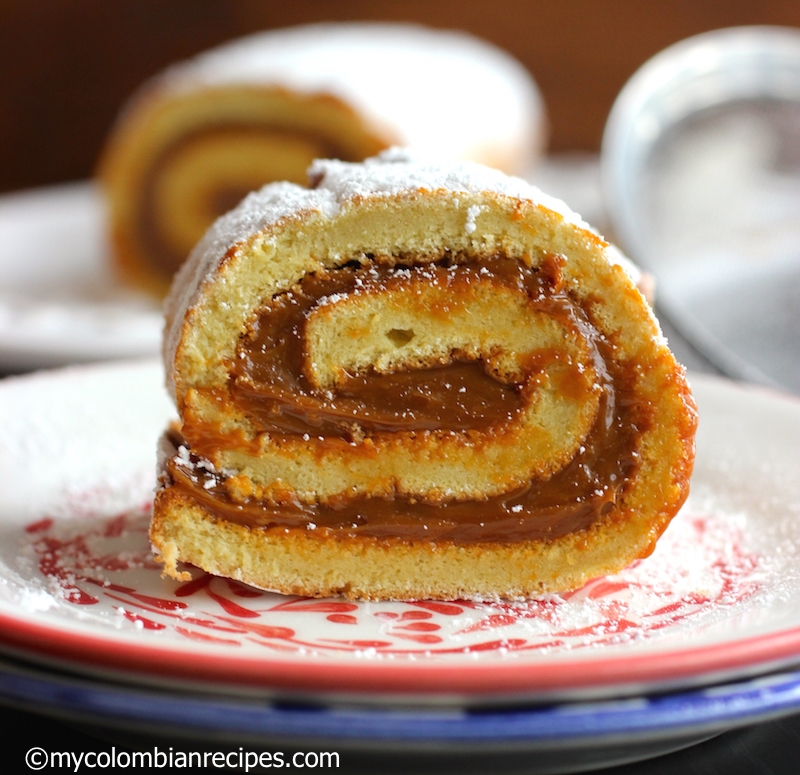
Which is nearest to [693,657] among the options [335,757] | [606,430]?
[335,757]

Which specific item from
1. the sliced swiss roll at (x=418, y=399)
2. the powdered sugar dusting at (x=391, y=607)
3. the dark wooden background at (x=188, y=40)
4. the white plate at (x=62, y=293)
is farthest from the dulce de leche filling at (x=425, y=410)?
the dark wooden background at (x=188, y=40)

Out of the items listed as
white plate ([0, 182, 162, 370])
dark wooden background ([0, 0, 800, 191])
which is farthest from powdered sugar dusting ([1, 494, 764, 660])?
dark wooden background ([0, 0, 800, 191])

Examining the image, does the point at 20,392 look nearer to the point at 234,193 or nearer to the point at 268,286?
the point at 268,286

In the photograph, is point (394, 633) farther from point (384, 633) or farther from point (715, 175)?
point (715, 175)

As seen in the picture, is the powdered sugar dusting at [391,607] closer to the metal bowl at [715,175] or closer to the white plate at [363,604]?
the white plate at [363,604]

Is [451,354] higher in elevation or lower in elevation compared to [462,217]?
lower

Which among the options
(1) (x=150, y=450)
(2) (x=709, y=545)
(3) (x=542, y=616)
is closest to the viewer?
(3) (x=542, y=616)
